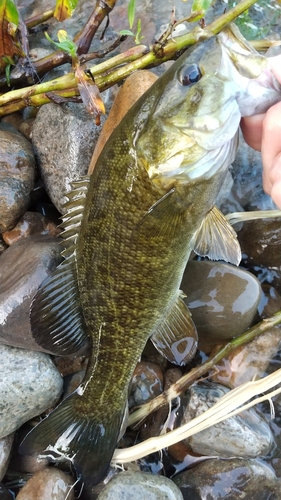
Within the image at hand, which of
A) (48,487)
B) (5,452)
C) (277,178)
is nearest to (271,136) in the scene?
(277,178)

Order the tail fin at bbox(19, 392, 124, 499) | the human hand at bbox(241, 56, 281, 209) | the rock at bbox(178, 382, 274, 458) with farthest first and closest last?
the rock at bbox(178, 382, 274, 458) → the tail fin at bbox(19, 392, 124, 499) → the human hand at bbox(241, 56, 281, 209)

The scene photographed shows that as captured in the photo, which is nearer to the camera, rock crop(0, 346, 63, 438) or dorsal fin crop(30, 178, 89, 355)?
dorsal fin crop(30, 178, 89, 355)

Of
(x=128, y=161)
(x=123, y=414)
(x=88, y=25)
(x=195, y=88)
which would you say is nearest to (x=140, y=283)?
(x=128, y=161)

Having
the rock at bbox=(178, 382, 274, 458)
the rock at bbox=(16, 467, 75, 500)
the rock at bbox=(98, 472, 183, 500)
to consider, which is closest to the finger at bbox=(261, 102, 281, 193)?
the rock at bbox=(178, 382, 274, 458)

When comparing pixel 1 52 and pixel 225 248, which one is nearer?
pixel 225 248

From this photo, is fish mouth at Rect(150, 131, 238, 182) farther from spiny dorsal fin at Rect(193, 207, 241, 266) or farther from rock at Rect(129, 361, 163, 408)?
rock at Rect(129, 361, 163, 408)

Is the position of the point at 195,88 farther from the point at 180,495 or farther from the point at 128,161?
the point at 180,495

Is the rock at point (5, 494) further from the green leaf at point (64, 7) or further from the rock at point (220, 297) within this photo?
the green leaf at point (64, 7)
